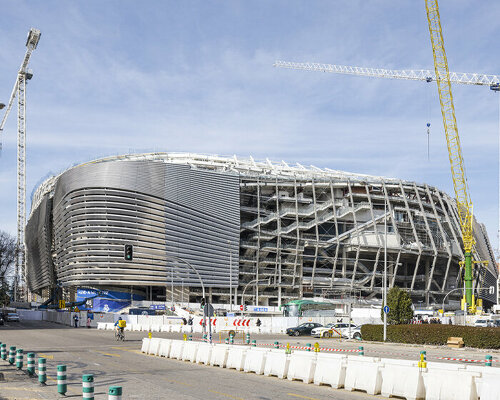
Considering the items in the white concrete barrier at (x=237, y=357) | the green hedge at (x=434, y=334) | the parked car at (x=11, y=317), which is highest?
the white concrete barrier at (x=237, y=357)

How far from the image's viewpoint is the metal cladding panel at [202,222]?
10469 cm

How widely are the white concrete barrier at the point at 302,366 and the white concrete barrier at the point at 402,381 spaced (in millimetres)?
3303

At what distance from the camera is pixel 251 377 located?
73.7 ft

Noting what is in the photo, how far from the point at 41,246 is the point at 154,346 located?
110 m

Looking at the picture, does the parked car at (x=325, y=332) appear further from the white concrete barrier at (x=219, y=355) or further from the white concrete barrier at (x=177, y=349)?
the white concrete barrier at (x=219, y=355)

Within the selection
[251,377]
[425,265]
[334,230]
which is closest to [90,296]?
[334,230]

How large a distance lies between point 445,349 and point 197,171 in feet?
235

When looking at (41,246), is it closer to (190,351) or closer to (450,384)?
(190,351)

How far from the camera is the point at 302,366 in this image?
69.5 feet

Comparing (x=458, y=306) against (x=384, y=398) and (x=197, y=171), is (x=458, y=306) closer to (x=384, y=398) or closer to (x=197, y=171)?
(x=197, y=171)

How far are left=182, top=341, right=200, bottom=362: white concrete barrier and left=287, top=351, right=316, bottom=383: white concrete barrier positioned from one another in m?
8.44

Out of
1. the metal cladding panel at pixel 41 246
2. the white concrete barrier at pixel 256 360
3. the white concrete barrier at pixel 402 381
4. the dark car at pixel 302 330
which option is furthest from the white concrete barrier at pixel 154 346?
the metal cladding panel at pixel 41 246

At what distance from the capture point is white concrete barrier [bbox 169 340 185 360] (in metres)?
31.0

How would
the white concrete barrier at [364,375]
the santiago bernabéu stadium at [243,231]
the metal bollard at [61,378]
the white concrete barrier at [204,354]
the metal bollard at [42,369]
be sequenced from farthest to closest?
the santiago bernabéu stadium at [243,231] → the white concrete barrier at [204,354] → the metal bollard at [42,369] → the white concrete barrier at [364,375] → the metal bollard at [61,378]
